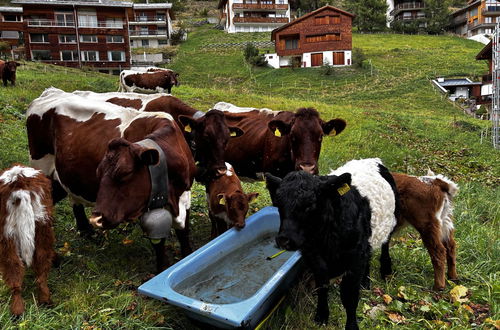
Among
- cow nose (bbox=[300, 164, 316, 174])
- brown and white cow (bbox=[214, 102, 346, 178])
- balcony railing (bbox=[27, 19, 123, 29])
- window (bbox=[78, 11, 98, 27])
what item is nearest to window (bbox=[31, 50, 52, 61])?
balcony railing (bbox=[27, 19, 123, 29])

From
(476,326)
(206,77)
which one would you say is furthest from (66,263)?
(206,77)

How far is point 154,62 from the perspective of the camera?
43.8 metres

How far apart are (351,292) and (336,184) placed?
1086 millimetres

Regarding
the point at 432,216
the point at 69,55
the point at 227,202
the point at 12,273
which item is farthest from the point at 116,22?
the point at 432,216

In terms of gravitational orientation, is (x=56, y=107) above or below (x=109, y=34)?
below

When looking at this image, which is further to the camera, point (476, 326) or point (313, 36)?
point (313, 36)

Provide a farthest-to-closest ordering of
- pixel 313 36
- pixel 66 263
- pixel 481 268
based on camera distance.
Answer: pixel 313 36, pixel 481 268, pixel 66 263

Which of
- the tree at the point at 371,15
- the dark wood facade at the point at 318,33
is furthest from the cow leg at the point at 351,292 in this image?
the tree at the point at 371,15

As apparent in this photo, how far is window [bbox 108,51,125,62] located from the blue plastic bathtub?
37408 millimetres

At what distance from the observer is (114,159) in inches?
134

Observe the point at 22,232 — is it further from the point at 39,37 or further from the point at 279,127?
the point at 39,37

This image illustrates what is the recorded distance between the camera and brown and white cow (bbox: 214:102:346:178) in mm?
5205

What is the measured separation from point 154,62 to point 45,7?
11765 mm

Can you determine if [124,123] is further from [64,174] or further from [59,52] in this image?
[59,52]
